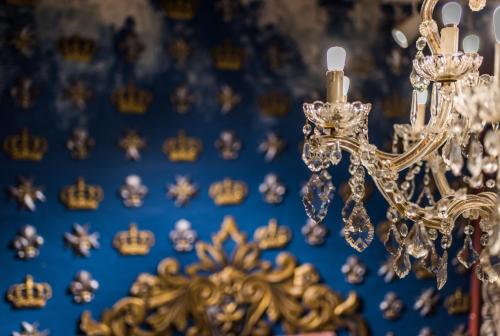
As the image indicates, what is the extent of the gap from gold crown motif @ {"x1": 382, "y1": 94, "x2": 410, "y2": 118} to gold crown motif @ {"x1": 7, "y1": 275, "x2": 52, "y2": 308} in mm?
1713

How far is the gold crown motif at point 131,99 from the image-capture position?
122 inches

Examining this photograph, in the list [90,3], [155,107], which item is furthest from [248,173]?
[90,3]

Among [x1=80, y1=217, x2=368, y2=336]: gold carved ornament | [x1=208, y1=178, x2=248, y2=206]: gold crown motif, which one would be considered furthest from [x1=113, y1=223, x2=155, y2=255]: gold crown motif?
[x1=208, y1=178, x2=248, y2=206]: gold crown motif

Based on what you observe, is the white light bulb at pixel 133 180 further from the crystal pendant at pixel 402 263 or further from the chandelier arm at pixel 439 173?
the crystal pendant at pixel 402 263

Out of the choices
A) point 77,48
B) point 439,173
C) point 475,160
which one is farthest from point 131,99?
point 475,160

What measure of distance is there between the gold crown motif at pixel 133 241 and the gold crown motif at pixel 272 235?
48 cm

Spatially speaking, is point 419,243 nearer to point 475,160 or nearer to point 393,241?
point 393,241

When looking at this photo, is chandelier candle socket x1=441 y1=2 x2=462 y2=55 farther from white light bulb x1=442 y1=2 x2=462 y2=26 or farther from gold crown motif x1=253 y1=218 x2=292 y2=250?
gold crown motif x1=253 y1=218 x2=292 y2=250

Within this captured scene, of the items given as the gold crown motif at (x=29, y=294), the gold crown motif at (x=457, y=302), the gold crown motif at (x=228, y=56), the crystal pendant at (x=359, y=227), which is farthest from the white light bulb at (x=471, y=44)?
the gold crown motif at (x=457, y=302)

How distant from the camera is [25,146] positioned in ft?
9.69

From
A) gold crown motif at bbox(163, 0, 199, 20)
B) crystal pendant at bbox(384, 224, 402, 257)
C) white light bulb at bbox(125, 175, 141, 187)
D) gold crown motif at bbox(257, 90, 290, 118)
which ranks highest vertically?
gold crown motif at bbox(163, 0, 199, 20)

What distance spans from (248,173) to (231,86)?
391 millimetres

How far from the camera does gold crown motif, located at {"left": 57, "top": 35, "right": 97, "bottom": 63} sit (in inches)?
117

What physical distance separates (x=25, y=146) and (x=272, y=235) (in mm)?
1127
